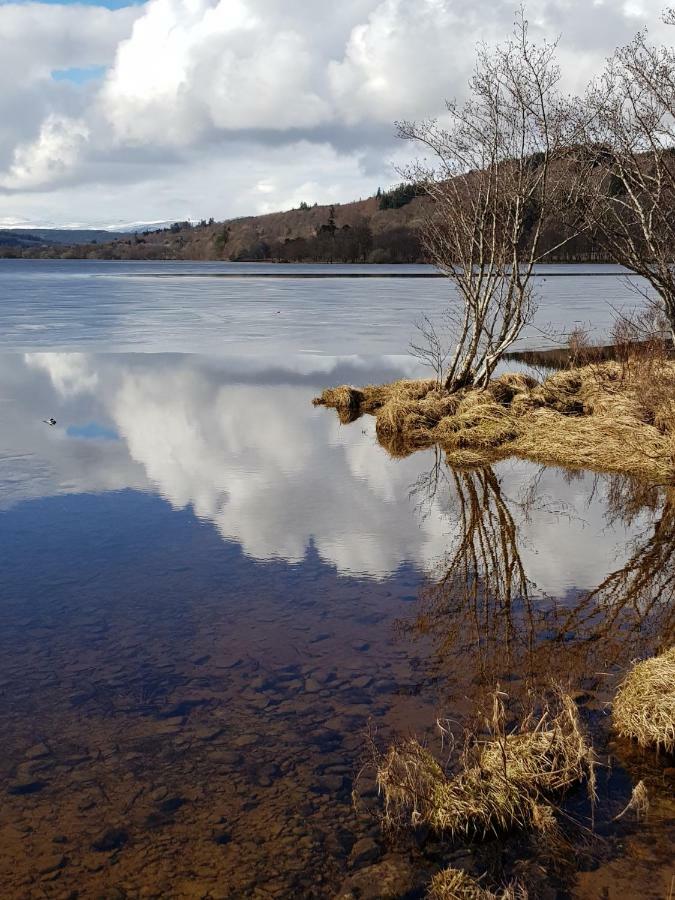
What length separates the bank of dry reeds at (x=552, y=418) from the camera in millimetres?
13758

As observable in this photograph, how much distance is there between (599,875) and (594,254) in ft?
358

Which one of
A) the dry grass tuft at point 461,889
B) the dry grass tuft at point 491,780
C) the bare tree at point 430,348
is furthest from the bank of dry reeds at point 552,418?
the dry grass tuft at point 461,889

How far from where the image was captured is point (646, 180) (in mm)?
16750

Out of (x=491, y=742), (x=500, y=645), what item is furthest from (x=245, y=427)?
(x=491, y=742)

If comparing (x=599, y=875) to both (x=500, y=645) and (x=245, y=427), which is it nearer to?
(x=500, y=645)

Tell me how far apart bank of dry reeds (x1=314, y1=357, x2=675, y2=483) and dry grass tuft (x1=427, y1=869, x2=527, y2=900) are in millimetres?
9218

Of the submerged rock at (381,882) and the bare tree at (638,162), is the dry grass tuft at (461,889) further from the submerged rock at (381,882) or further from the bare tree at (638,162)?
the bare tree at (638,162)

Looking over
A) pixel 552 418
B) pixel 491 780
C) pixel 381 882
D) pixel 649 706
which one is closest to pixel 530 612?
pixel 649 706

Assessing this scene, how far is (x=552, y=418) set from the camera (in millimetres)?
15688

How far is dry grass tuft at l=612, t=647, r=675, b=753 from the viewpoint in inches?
227

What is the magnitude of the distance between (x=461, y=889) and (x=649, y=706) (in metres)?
2.17

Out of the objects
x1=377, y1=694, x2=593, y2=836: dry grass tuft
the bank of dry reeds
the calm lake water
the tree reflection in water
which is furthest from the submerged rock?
the bank of dry reeds

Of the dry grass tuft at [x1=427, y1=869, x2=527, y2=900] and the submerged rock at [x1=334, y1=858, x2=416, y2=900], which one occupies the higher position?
the dry grass tuft at [x1=427, y1=869, x2=527, y2=900]

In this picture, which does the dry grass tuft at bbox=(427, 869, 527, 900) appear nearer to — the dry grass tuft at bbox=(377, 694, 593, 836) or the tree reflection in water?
the dry grass tuft at bbox=(377, 694, 593, 836)
